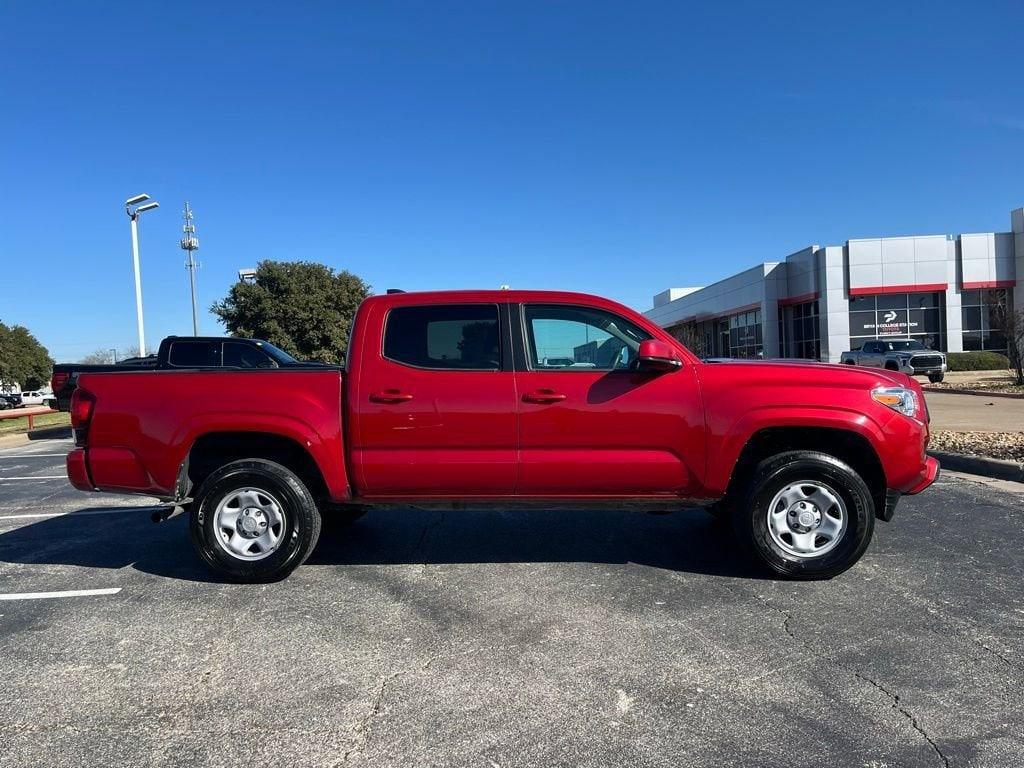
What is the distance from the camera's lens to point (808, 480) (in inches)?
178

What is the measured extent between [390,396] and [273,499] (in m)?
1.07

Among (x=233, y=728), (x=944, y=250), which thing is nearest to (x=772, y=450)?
(x=233, y=728)

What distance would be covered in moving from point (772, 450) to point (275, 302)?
103ft

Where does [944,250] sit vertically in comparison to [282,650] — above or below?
above

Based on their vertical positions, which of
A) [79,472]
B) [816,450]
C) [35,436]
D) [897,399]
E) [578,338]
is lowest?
[35,436]

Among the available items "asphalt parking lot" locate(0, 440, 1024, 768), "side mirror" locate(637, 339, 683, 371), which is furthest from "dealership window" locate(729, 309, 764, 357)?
"side mirror" locate(637, 339, 683, 371)

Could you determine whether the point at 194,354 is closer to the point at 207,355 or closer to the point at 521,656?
the point at 207,355

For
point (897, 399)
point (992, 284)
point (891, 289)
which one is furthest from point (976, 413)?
point (992, 284)

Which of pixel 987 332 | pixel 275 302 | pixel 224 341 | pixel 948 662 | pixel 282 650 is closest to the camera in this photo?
pixel 948 662

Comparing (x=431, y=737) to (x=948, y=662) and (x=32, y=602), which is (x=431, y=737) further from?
(x=32, y=602)

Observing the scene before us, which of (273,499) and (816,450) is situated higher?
(816,450)

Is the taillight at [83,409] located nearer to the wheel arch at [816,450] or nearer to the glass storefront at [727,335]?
the wheel arch at [816,450]

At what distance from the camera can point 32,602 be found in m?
4.48

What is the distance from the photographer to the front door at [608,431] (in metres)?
4.50
